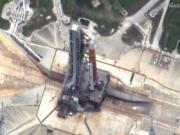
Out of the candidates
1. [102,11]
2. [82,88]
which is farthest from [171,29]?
[82,88]

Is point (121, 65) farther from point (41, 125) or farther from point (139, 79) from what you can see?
point (41, 125)

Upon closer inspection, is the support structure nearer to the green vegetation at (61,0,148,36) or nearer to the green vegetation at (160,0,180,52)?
the green vegetation at (61,0,148,36)

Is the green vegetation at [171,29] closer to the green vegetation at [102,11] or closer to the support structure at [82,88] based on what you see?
the green vegetation at [102,11]

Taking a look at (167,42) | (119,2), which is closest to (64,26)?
(119,2)

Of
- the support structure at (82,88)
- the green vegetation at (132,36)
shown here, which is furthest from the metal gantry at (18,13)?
the green vegetation at (132,36)

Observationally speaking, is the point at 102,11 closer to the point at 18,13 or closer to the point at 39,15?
the point at 39,15

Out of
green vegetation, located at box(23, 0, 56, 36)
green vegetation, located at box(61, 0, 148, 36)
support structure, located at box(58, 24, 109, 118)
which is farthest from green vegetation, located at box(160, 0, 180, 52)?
green vegetation, located at box(23, 0, 56, 36)
